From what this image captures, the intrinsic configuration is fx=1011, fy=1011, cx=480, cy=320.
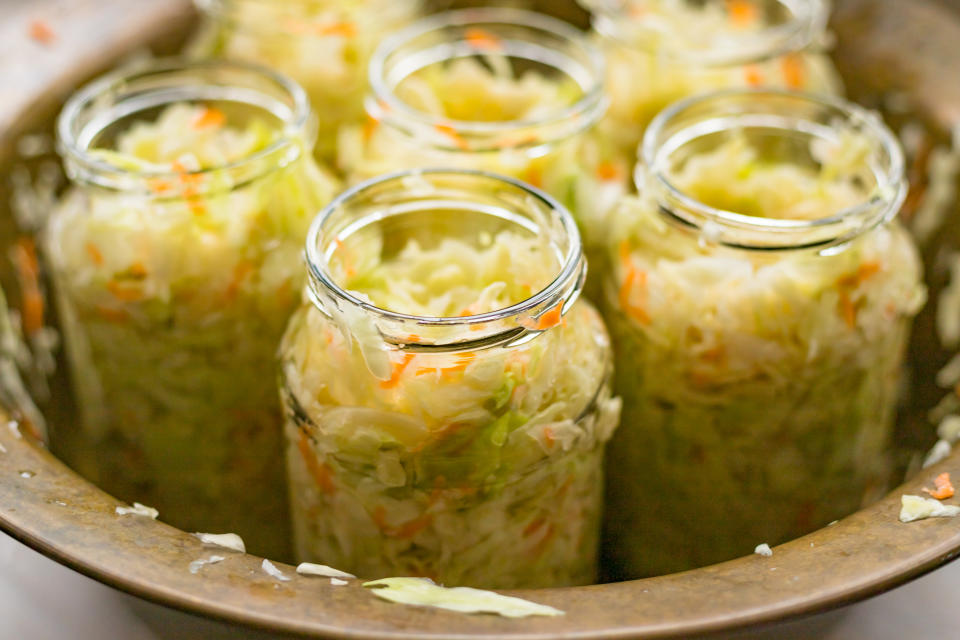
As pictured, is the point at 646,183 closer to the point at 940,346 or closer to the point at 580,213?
the point at 580,213

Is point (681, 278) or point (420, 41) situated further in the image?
point (420, 41)

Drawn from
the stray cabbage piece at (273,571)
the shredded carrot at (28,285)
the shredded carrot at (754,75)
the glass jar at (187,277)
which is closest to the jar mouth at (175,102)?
the glass jar at (187,277)

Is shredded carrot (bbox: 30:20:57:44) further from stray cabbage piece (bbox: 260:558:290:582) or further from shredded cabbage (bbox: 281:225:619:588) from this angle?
stray cabbage piece (bbox: 260:558:290:582)

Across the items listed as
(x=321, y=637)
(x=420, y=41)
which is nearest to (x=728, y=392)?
(x=321, y=637)

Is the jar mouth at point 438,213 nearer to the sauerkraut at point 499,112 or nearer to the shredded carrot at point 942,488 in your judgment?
the sauerkraut at point 499,112

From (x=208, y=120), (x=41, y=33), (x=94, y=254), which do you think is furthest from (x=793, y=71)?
(x=41, y=33)

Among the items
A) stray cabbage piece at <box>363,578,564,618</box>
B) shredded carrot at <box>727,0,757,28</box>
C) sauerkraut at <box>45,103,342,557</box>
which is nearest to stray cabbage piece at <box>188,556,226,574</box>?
stray cabbage piece at <box>363,578,564,618</box>
